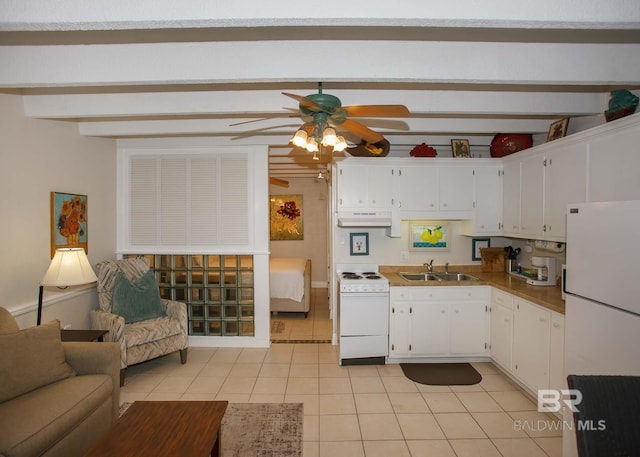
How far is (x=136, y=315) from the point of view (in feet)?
11.8

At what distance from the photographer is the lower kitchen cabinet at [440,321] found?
12.0ft

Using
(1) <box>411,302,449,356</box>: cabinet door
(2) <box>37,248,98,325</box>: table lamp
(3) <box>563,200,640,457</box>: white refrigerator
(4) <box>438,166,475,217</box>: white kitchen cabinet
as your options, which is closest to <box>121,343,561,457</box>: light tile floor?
(1) <box>411,302,449,356</box>: cabinet door

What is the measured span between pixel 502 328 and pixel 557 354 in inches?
32.4

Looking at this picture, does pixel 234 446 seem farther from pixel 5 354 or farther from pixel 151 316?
pixel 151 316

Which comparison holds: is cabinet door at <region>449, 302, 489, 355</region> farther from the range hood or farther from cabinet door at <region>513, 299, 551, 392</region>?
the range hood

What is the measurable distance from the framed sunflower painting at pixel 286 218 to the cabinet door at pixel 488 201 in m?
4.43

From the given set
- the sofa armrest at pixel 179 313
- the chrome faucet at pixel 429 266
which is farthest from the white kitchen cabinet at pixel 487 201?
the sofa armrest at pixel 179 313

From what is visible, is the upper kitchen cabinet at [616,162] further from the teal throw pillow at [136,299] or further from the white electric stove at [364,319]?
the teal throw pillow at [136,299]

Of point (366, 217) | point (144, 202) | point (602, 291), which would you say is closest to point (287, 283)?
point (366, 217)

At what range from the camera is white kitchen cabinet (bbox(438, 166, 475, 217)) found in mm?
3984

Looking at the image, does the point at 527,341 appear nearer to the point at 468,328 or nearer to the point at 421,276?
the point at 468,328

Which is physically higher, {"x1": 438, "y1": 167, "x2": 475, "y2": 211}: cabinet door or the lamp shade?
{"x1": 438, "y1": 167, "x2": 475, "y2": 211}: cabinet door

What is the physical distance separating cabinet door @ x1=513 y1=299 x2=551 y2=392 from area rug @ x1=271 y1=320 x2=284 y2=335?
9.91 feet

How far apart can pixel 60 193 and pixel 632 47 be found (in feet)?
16.0
